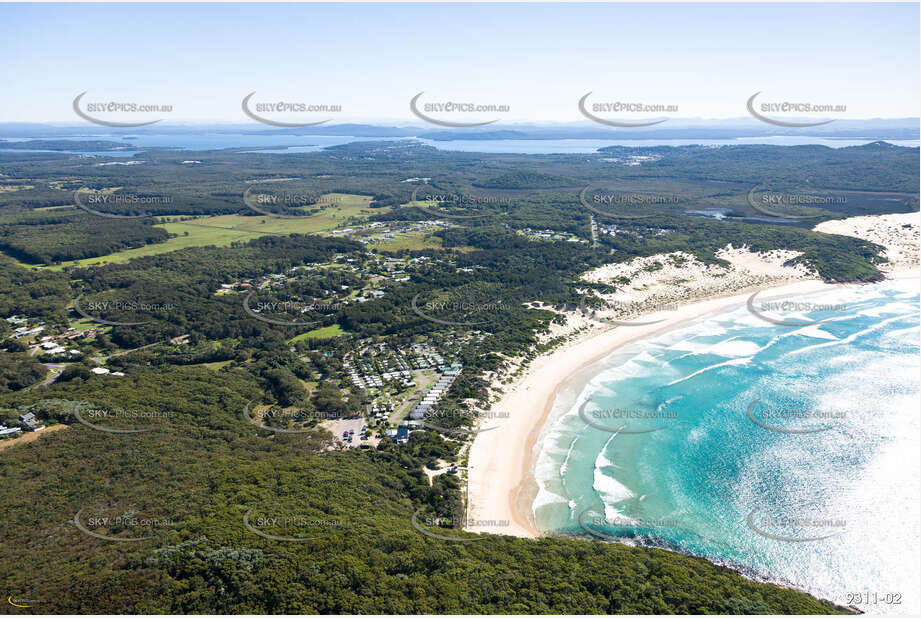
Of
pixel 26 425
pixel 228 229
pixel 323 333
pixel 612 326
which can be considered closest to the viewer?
pixel 26 425

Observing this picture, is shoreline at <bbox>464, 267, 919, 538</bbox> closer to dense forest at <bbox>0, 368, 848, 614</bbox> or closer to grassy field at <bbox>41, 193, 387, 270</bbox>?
dense forest at <bbox>0, 368, 848, 614</bbox>

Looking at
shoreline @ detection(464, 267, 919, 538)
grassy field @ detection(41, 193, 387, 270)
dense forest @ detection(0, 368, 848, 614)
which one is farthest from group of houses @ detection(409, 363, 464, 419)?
grassy field @ detection(41, 193, 387, 270)

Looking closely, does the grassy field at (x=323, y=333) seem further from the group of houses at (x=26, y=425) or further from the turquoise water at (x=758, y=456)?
the turquoise water at (x=758, y=456)

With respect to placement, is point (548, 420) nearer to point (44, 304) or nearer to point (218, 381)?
point (218, 381)

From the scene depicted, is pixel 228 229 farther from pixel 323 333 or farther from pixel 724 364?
pixel 724 364

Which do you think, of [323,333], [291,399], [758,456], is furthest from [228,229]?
[758,456]

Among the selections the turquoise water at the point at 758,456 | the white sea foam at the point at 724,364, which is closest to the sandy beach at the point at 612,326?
the turquoise water at the point at 758,456
